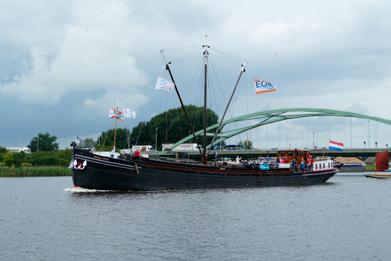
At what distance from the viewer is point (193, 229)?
3791 centimetres

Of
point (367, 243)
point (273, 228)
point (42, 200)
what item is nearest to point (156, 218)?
point (273, 228)

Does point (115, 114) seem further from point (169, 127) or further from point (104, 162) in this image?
point (169, 127)

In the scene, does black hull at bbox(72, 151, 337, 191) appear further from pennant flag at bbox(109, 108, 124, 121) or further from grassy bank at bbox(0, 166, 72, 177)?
grassy bank at bbox(0, 166, 72, 177)

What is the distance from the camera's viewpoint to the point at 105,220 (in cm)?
4253

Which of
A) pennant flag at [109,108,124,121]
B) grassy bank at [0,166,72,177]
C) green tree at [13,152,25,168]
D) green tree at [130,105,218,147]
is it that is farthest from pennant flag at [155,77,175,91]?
green tree at [130,105,218,147]

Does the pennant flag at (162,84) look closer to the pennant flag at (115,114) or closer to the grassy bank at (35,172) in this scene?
the pennant flag at (115,114)

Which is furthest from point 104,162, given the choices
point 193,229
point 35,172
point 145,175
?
point 35,172

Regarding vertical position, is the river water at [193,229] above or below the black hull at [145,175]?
below

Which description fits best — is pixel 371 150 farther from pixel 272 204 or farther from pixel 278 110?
pixel 272 204

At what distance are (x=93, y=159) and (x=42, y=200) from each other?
22.8ft

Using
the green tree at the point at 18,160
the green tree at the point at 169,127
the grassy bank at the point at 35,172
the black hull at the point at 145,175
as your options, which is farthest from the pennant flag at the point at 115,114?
the green tree at the point at 169,127

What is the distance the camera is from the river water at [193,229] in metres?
30.3

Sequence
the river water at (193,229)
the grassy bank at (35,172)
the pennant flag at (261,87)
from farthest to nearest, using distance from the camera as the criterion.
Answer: the grassy bank at (35,172) → the pennant flag at (261,87) → the river water at (193,229)

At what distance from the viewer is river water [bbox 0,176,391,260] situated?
30.3 m
